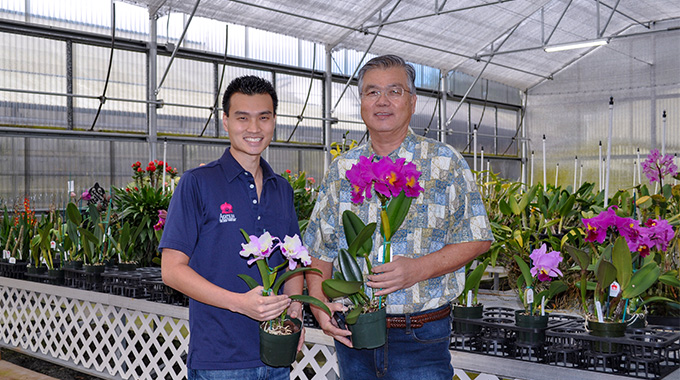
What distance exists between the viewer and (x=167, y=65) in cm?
947

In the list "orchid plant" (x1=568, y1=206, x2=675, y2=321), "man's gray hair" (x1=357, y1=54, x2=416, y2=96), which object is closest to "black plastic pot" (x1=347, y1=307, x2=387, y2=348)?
"man's gray hair" (x1=357, y1=54, x2=416, y2=96)

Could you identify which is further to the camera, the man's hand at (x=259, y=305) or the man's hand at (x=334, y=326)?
the man's hand at (x=334, y=326)

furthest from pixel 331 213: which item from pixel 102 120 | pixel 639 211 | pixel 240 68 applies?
pixel 240 68

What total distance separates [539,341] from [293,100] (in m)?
9.74

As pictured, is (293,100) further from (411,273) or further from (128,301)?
(411,273)

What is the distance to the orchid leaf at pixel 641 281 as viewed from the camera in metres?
2.04

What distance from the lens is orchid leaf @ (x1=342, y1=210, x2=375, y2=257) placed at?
1410 mm

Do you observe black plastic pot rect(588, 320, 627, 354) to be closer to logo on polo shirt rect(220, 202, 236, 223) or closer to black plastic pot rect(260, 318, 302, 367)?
black plastic pot rect(260, 318, 302, 367)

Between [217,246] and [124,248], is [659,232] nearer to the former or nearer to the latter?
[217,246]

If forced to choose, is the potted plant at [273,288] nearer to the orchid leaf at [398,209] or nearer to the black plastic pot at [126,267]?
the orchid leaf at [398,209]

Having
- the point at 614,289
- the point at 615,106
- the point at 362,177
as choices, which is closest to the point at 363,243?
the point at 362,177

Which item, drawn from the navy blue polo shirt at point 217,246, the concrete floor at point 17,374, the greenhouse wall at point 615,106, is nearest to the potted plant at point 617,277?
the navy blue polo shirt at point 217,246

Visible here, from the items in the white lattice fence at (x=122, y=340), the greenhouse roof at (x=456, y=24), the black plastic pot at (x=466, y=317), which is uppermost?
the greenhouse roof at (x=456, y=24)

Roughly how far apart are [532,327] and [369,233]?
0.99 meters
